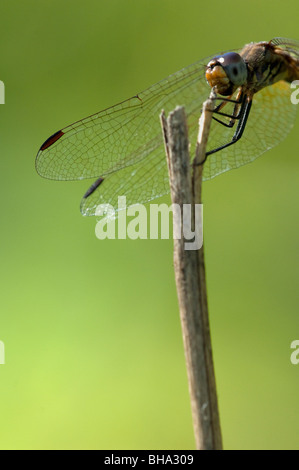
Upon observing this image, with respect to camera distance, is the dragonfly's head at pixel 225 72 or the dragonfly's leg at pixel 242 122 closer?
the dragonfly's head at pixel 225 72

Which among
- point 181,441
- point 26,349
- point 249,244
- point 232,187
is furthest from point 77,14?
point 181,441

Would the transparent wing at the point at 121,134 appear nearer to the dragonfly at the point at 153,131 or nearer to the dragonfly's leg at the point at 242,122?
the dragonfly at the point at 153,131

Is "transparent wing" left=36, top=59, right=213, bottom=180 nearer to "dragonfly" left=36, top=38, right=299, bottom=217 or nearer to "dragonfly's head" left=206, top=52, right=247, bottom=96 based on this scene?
"dragonfly" left=36, top=38, right=299, bottom=217

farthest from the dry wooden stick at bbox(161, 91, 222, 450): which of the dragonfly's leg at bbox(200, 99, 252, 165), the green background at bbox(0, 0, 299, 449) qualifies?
the green background at bbox(0, 0, 299, 449)

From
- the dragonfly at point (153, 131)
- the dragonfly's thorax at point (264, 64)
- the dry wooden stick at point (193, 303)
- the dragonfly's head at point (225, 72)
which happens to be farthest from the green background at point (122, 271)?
the dry wooden stick at point (193, 303)

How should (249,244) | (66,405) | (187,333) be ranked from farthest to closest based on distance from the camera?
(249,244), (66,405), (187,333)

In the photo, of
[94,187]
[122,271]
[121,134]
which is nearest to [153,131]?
[121,134]

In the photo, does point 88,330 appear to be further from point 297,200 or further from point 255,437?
point 297,200
